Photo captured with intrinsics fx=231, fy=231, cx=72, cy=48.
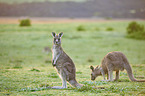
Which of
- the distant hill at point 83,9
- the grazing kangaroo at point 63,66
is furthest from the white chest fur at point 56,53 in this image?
the distant hill at point 83,9

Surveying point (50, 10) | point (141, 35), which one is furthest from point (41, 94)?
point (50, 10)

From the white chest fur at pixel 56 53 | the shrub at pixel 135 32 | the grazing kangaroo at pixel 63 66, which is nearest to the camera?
the grazing kangaroo at pixel 63 66

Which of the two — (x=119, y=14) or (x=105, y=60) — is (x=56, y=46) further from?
(x=119, y=14)

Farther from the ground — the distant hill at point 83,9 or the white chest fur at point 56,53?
the distant hill at point 83,9

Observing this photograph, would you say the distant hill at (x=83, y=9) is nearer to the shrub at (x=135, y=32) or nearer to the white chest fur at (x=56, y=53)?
the shrub at (x=135, y=32)

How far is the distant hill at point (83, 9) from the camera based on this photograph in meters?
91.0

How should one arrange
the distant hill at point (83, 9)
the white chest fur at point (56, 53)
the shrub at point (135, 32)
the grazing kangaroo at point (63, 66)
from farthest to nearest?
1. the distant hill at point (83, 9)
2. the shrub at point (135, 32)
3. the white chest fur at point (56, 53)
4. the grazing kangaroo at point (63, 66)

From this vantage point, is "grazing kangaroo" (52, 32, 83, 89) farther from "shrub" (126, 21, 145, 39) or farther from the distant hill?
the distant hill

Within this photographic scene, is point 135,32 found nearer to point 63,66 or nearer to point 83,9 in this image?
point 63,66

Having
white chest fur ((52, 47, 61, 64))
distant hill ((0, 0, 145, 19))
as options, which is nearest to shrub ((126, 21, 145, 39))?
white chest fur ((52, 47, 61, 64))

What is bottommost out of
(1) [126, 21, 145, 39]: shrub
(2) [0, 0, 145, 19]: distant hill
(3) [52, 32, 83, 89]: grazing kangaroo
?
(3) [52, 32, 83, 89]: grazing kangaroo

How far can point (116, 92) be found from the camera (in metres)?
8.23

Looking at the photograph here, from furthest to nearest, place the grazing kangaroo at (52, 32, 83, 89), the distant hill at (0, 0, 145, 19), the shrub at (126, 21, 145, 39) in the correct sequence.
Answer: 1. the distant hill at (0, 0, 145, 19)
2. the shrub at (126, 21, 145, 39)
3. the grazing kangaroo at (52, 32, 83, 89)

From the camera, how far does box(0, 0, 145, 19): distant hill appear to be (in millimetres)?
91006
